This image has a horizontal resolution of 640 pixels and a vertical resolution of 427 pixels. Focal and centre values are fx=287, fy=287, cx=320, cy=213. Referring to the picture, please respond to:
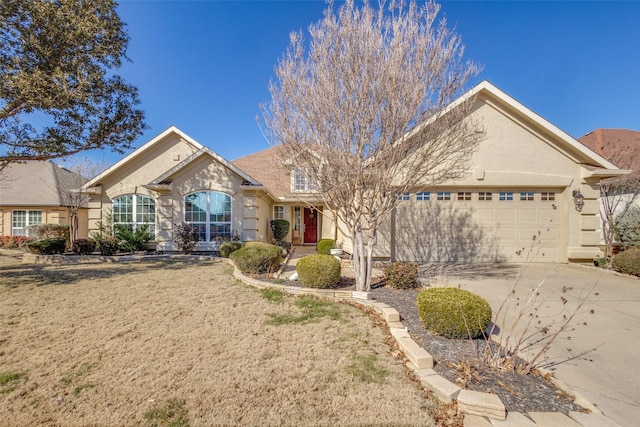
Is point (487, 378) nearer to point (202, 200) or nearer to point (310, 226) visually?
point (202, 200)

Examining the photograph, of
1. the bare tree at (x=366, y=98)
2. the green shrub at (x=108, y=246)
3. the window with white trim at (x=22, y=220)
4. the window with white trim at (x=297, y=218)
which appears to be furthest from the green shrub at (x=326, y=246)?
the window with white trim at (x=22, y=220)

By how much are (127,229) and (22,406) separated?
1215cm

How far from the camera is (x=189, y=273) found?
365 inches

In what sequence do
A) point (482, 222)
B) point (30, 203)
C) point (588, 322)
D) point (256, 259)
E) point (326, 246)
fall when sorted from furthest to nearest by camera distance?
point (30, 203) < point (326, 246) < point (482, 222) < point (256, 259) < point (588, 322)

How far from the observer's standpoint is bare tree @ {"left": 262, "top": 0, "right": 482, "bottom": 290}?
18.4ft

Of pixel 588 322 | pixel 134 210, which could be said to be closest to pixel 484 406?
pixel 588 322

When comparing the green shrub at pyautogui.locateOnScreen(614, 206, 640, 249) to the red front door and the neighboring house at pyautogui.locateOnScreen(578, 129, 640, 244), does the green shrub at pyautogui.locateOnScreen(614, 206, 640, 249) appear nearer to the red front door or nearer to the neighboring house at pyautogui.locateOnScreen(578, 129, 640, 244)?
the neighboring house at pyautogui.locateOnScreen(578, 129, 640, 244)

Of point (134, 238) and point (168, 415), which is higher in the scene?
point (134, 238)

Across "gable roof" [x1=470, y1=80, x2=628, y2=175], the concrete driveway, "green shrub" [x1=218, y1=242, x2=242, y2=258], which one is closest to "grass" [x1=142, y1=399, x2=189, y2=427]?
the concrete driveway

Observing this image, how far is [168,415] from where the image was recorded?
9.08 feet

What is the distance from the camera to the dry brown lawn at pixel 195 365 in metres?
2.80

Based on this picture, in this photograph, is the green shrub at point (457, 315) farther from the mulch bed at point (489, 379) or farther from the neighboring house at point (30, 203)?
the neighboring house at point (30, 203)

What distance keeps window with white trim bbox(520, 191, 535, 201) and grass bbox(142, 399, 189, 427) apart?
42.1 ft

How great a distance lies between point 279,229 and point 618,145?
57.6 ft
